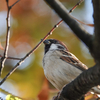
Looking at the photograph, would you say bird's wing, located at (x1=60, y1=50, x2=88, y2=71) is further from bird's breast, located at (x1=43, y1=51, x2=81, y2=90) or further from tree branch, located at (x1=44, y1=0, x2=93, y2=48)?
tree branch, located at (x1=44, y1=0, x2=93, y2=48)

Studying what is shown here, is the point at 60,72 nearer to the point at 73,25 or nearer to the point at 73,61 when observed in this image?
the point at 73,61

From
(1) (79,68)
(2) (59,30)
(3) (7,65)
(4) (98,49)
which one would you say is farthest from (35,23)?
(4) (98,49)

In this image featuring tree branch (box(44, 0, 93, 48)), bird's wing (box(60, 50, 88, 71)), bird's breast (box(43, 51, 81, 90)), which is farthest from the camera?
bird's wing (box(60, 50, 88, 71))

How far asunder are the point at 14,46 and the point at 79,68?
2.13m

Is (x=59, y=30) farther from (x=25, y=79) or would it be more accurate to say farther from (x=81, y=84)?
(x=81, y=84)

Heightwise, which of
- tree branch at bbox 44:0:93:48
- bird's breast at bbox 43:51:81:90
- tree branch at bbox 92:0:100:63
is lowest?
tree branch at bbox 92:0:100:63

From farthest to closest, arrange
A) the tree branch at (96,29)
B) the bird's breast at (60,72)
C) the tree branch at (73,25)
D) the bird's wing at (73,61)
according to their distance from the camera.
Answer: the bird's wing at (73,61), the bird's breast at (60,72), the tree branch at (73,25), the tree branch at (96,29)

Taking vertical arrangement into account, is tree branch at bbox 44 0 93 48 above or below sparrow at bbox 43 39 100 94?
below

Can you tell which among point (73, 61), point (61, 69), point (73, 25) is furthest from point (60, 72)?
point (73, 25)

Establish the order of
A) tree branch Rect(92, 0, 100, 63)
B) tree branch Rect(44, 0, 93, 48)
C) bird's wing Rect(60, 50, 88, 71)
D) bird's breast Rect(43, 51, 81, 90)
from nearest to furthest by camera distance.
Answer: tree branch Rect(92, 0, 100, 63), tree branch Rect(44, 0, 93, 48), bird's breast Rect(43, 51, 81, 90), bird's wing Rect(60, 50, 88, 71)

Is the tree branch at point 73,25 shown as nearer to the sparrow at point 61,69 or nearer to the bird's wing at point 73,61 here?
the sparrow at point 61,69

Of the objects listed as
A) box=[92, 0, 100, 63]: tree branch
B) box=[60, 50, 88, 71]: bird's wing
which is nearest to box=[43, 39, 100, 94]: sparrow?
box=[60, 50, 88, 71]: bird's wing

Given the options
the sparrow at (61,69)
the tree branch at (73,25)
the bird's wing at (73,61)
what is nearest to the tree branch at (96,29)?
the tree branch at (73,25)

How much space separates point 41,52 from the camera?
4574 mm
